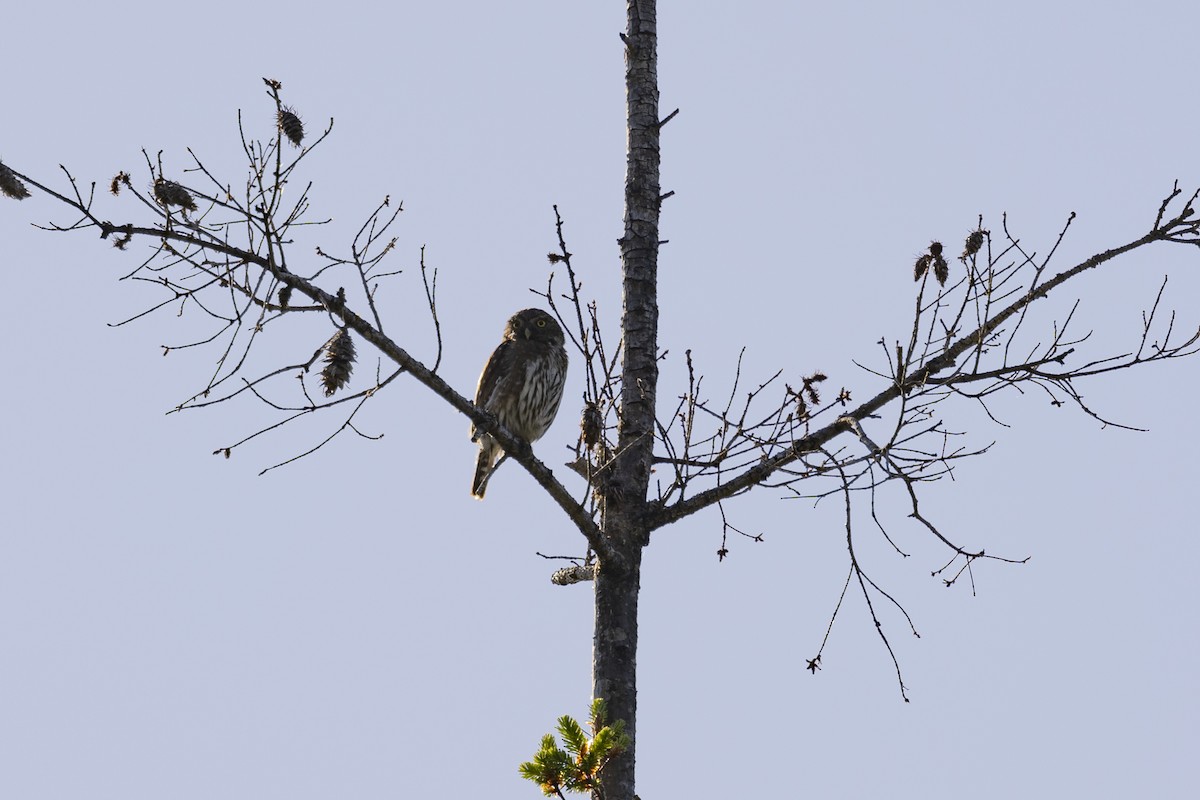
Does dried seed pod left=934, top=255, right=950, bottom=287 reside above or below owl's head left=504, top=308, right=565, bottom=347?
below

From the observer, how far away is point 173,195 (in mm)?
5031

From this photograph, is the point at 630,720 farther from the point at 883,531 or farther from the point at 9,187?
the point at 9,187

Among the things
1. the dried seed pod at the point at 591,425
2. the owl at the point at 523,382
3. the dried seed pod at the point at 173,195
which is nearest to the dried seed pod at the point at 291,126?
the dried seed pod at the point at 173,195

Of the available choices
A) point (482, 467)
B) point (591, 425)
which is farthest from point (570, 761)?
point (482, 467)

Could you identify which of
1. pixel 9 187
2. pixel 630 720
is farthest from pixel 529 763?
pixel 9 187

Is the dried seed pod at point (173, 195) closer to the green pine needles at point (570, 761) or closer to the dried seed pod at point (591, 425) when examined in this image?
the dried seed pod at point (591, 425)

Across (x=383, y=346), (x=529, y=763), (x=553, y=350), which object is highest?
(x=553, y=350)

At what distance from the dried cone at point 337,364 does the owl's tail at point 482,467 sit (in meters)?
4.26

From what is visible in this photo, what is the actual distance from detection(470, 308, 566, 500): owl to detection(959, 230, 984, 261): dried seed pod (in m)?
3.84

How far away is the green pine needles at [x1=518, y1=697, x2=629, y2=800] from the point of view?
4477 millimetres

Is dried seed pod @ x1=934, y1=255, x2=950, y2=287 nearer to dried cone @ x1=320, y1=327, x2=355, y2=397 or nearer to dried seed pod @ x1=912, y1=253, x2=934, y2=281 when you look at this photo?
dried seed pod @ x1=912, y1=253, x2=934, y2=281

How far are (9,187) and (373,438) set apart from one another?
1.48m

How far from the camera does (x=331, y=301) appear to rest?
16.6ft

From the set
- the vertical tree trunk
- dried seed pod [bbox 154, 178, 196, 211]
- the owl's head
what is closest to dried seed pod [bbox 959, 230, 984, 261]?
the vertical tree trunk
